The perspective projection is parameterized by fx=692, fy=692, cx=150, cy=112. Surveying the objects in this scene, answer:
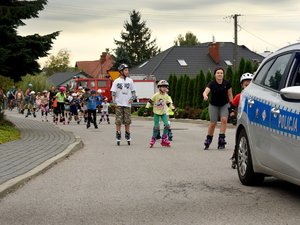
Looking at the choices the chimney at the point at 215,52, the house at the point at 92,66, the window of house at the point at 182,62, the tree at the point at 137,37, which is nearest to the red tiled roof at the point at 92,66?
the house at the point at 92,66

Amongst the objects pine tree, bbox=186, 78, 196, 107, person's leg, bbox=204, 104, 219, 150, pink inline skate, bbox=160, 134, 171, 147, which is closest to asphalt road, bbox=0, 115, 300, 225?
person's leg, bbox=204, 104, 219, 150

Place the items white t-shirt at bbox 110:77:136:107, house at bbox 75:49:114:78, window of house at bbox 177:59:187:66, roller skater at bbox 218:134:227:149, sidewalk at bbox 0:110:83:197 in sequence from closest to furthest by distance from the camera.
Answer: sidewalk at bbox 0:110:83:197 → roller skater at bbox 218:134:227:149 → white t-shirt at bbox 110:77:136:107 → window of house at bbox 177:59:187:66 → house at bbox 75:49:114:78

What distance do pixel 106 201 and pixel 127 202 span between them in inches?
10.3

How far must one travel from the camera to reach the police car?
7.14 metres

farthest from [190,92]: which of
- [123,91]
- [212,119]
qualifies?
[212,119]

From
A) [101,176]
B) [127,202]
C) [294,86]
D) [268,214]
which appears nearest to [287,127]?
[294,86]

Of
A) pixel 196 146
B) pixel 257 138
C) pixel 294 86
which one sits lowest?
Result: pixel 196 146

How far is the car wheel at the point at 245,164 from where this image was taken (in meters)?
8.75

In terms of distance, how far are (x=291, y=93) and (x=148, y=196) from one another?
2252 mm

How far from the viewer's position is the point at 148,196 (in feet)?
27.1

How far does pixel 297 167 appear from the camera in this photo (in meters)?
7.02

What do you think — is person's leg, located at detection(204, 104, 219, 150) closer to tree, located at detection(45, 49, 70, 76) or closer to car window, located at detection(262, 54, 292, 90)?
car window, located at detection(262, 54, 292, 90)

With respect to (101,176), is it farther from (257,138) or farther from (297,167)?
(297,167)

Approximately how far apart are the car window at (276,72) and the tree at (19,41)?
11.8 m
